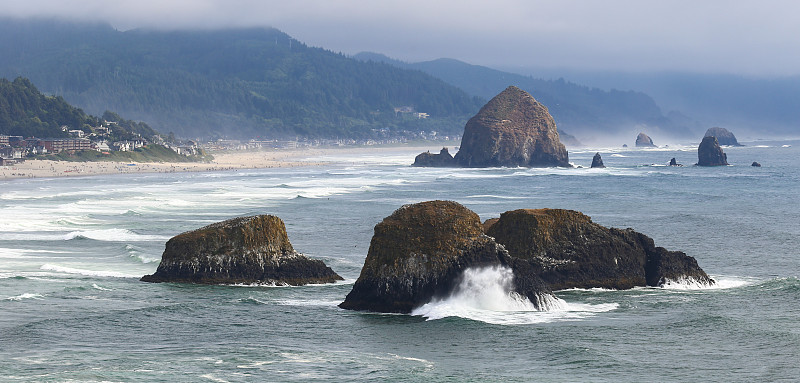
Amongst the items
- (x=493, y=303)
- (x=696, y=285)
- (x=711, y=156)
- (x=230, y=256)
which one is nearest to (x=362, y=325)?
(x=493, y=303)

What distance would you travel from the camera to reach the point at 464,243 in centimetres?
2745

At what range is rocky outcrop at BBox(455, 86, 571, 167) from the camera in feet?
539

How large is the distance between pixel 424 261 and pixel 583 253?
6833 mm

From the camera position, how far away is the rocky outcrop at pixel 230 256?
31609 mm

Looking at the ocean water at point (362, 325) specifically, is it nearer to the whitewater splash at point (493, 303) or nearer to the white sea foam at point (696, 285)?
→ the whitewater splash at point (493, 303)

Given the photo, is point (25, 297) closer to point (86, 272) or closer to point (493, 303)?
point (86, 272)

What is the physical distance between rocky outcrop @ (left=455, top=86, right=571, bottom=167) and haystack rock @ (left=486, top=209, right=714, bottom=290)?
132 metres

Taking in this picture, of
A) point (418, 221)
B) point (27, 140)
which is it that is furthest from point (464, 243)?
point (27, 140)

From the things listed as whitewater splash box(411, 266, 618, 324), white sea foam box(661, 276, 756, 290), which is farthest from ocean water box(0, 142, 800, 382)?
white sea foam box(661, 276, 756, 290)

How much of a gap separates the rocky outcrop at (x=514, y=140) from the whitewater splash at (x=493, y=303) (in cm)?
13686

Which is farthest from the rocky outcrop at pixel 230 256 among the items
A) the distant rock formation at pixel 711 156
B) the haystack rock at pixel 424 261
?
the distant rock formation at pixel 711 156

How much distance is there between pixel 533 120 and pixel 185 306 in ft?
468

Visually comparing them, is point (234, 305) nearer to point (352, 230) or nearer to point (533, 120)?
point (352, 230)

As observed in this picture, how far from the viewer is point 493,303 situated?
27.2 m
